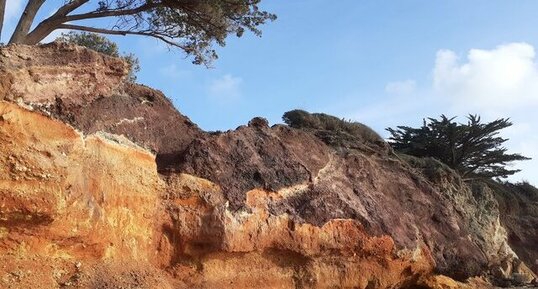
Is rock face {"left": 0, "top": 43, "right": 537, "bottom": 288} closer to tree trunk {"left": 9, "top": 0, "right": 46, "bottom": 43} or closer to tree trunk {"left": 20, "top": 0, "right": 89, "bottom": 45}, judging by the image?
tree trunk {"left": 9, "top": 0, "right": 46, "bottom": 43}

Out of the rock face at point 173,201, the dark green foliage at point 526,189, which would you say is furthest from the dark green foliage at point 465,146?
the rock face at point 173,201

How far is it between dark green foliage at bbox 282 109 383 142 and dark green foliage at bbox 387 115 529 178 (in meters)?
5.30

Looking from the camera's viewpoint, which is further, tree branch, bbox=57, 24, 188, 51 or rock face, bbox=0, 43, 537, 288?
tree branch, bbox=57, 24, 188, 51

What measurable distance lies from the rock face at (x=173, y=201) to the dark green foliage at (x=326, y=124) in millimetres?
1907

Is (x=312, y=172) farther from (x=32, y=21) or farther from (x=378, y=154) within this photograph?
(x=32, y=21)

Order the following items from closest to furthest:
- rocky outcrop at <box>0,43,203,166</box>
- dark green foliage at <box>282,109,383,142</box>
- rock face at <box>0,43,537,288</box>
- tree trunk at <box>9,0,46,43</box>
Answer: rock face at <box>0,43,537,288</box> → rocky outcrop at <box>0,43,203,166</box> → tree trunk at <box>9,0,46,43</box> → dark green foliage at <box>282,109,383,142</box>

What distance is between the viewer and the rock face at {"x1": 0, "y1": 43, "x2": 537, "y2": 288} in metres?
5.91

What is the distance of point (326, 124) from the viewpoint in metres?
13.1

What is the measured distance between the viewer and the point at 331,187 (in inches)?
367

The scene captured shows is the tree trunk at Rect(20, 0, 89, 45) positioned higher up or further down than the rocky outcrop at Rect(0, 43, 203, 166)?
higher up

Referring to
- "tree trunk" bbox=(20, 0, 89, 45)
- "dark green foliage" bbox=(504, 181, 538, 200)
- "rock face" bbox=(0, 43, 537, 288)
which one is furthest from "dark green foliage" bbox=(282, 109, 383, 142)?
"dark green foliage" bbox=(504, 181, 538, 200)

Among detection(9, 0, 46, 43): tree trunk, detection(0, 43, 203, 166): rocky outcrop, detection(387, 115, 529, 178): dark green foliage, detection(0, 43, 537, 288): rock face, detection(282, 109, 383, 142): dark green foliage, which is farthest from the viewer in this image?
detection(387, 115, 529, 178): dark green foliage

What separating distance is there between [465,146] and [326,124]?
7854 millimetres

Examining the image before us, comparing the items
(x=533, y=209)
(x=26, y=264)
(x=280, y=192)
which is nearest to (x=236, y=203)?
(x=280, y=192)
